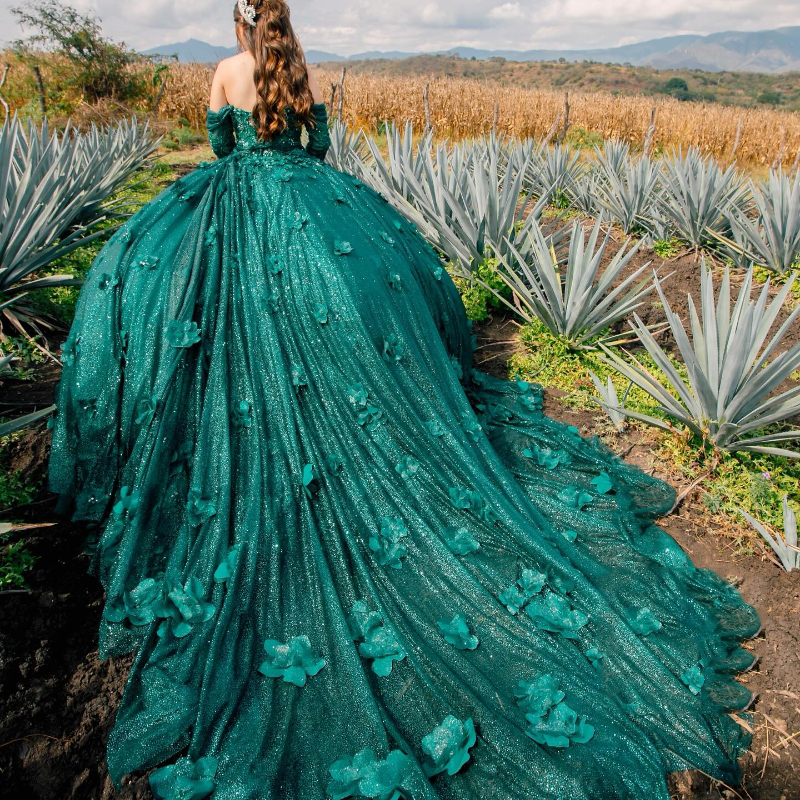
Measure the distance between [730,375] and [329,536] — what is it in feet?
6.21

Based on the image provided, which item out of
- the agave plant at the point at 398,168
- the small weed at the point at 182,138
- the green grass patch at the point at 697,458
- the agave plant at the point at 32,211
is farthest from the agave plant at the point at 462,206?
the small weed at the point at 182,138

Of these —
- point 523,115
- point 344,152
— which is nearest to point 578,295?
point 344,152

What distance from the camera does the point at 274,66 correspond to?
2342 mm

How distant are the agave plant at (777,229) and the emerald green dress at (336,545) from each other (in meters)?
3.51

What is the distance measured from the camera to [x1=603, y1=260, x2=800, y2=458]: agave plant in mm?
2566

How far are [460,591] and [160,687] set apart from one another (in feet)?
2.99

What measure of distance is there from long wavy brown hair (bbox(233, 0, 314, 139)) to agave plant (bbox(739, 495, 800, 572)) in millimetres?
2445

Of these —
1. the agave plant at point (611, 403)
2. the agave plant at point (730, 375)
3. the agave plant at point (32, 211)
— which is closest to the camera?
the agave plant at point (730, 375)

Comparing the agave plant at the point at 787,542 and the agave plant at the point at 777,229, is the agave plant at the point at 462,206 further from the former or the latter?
the agave plant at the point at 787,542

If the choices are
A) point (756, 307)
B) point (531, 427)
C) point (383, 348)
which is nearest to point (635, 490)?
point (531, 427)

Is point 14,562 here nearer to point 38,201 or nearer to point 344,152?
point 38,201

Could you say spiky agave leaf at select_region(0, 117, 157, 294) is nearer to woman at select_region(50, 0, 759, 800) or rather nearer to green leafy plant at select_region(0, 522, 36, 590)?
woman at select_region(50, 0, 759, 800)

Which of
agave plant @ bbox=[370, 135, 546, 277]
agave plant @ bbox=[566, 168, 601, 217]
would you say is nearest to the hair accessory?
agave plant @ bbox=[370, 135, 546, 277]

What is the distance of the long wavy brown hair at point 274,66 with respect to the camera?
7.60 feet
